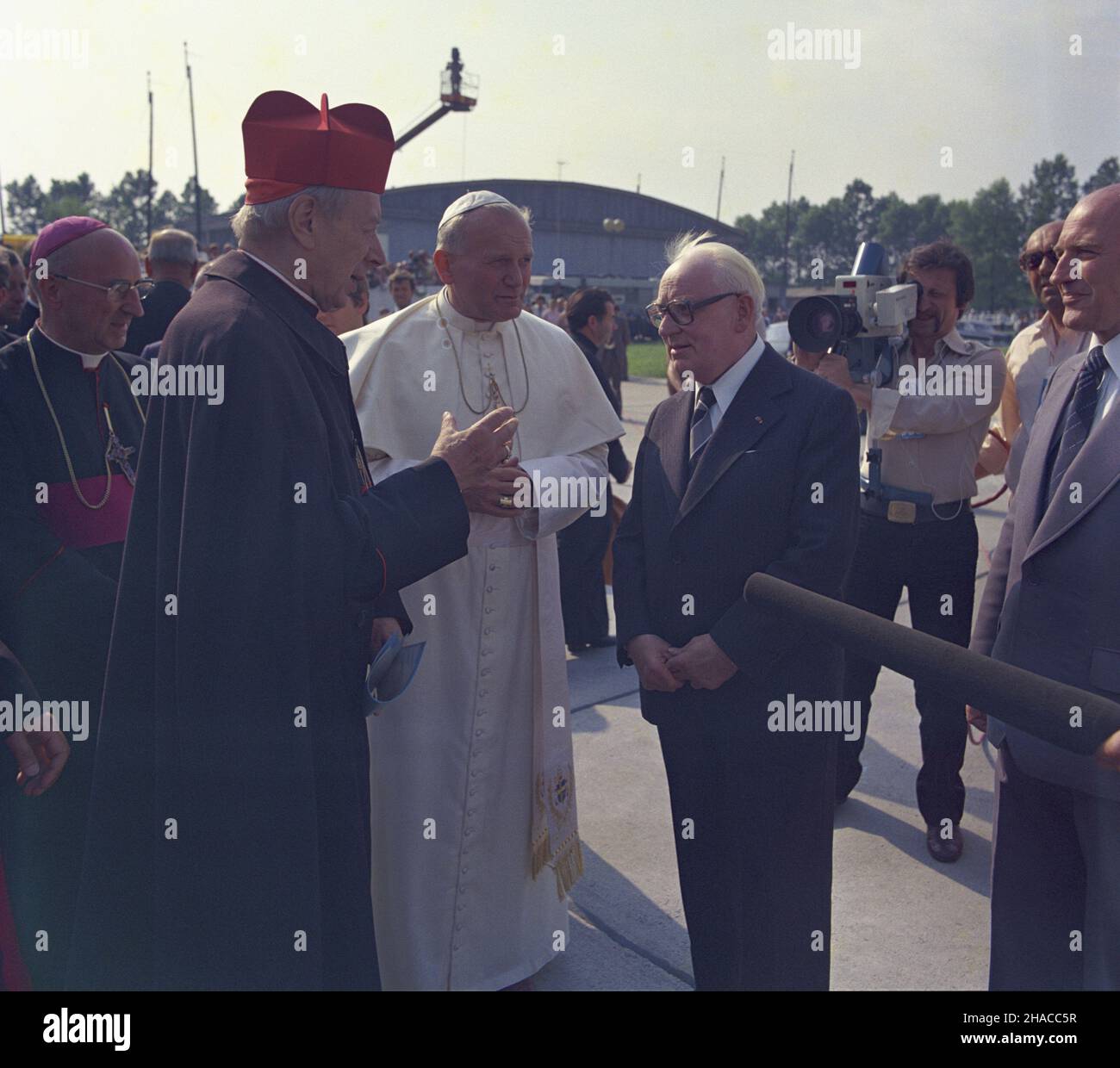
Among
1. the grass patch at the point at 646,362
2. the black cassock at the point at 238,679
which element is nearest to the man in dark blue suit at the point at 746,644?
the black cassock at the point at 238,679

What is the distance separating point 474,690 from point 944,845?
77.7 inches

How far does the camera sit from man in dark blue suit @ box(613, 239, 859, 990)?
262 centimetres

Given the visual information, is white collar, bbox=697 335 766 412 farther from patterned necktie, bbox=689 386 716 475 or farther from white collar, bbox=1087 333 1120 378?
white collar, bbox=1087 333 1120 378

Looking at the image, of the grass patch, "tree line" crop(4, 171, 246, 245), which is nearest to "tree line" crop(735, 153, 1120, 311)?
the grass patch

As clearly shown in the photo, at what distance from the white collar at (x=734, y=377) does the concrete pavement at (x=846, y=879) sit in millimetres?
1749

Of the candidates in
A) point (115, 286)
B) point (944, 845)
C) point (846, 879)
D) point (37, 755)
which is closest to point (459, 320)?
point (115, 286)

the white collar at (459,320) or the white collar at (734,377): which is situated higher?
the white collar at (459,320)

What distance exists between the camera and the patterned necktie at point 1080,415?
233cm

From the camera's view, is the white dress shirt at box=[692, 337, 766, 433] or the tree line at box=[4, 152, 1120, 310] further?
the tree line at box=[4, 152, 1120, 310]

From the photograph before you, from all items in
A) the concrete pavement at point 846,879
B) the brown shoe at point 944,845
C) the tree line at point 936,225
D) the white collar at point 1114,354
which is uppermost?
the tree line at point 936,225

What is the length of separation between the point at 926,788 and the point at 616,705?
1.84 metres

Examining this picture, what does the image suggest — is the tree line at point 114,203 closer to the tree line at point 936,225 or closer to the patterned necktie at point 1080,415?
the tree line at point 936,225

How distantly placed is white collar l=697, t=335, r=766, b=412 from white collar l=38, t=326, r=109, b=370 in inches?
71.3
